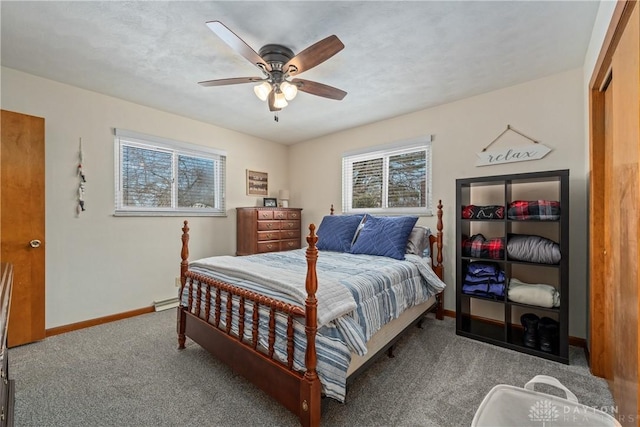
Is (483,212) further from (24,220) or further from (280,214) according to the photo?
(24,220)

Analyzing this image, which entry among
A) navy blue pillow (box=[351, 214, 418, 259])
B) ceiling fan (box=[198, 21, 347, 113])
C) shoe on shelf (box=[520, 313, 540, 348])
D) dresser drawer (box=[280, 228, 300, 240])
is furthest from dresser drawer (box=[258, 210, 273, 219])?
shoe on shelf (box=[520, 313, 540, 348])

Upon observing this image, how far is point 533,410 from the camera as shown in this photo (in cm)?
103

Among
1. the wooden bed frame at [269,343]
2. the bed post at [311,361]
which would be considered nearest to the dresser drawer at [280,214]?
the wooden bed frame at [269,343]

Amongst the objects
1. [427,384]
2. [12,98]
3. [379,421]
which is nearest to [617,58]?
[427,384]

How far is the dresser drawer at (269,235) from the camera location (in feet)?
12.8

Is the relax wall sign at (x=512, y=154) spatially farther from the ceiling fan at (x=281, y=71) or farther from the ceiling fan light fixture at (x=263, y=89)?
the ceiling fan light fixture at (x=263, y=89)

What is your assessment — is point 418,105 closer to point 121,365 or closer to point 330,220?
point 330,220

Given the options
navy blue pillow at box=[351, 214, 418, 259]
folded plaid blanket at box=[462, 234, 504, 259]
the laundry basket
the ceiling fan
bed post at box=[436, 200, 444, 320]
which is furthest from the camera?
bed post at box=[436, 200, 444, 320]

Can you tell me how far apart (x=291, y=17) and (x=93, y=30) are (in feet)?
4.64

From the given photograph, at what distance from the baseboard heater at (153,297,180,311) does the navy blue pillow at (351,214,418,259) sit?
2376 mm

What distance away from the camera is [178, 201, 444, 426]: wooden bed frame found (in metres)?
1.42

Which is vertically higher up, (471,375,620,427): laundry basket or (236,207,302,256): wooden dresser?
(236,207,302,256): wooden dresser

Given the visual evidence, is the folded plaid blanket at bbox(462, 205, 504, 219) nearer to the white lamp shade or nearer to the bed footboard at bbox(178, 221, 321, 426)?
the bed footboard at bbox(178, 221, 321, 426)

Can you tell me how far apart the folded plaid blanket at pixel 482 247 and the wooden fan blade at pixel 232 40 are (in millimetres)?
2409
